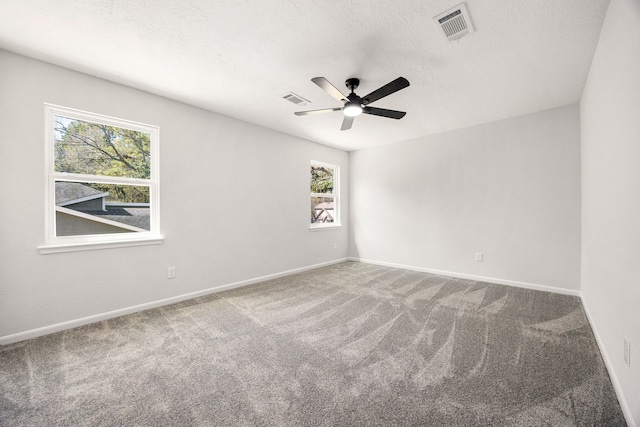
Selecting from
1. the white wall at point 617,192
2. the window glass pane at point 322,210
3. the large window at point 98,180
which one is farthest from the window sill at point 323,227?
the white wall at point 617,192

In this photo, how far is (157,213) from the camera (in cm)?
319

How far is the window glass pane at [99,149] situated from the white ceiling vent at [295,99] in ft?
5.82

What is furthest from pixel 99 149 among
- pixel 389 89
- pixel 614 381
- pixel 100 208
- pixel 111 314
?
pixel 614 381

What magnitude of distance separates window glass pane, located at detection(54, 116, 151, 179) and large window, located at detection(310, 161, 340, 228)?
9.67 feet

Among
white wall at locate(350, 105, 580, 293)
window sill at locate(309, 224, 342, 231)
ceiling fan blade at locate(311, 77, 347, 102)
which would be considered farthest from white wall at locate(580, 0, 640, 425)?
window sill at locate(309, 224, 342, 231)

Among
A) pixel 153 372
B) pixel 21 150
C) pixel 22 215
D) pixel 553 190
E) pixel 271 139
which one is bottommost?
pixel 153 372

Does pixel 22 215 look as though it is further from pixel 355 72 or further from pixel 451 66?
pixel 451 66

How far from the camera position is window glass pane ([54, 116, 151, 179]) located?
2623mm

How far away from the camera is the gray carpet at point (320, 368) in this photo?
149cm

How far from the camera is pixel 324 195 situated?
219 inches

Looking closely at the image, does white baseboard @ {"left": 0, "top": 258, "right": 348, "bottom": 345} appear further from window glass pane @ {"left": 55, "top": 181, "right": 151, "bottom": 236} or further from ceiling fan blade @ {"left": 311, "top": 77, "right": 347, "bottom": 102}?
ceiling fan blade @ {"left": 311, "top": 77, "right": 347, "bottom": 102}

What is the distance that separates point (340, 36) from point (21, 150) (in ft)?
9.78

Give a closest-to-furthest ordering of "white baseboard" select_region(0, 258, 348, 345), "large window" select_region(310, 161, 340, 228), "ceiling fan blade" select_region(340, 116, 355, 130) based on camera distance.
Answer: "white baseboard" select_region(0, 258, 348, 345) < "ceiling fan blade" select_region(340, 116, 355, 130) < "large window" select_region(310, 161, 340, 228)

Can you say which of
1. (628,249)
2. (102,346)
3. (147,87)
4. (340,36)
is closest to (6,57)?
(147,87)
